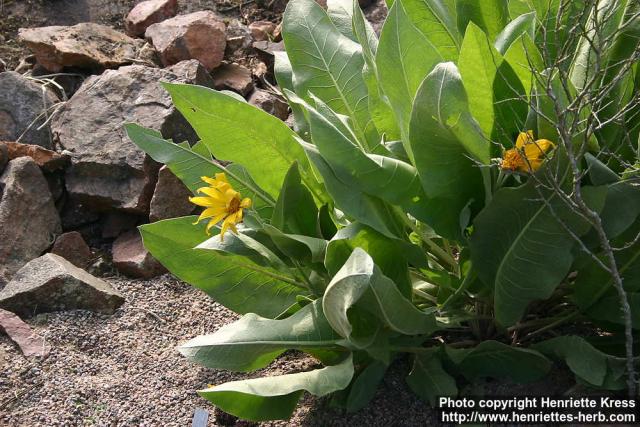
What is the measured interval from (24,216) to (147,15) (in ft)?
4.15

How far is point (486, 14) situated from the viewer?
238 centimetres

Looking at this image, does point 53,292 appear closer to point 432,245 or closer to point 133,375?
point 133,375

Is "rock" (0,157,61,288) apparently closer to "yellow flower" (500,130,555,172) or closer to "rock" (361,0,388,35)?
"rock" (361,0,388,35)

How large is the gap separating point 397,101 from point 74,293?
131 centimetres

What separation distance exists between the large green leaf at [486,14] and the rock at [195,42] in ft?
5.12

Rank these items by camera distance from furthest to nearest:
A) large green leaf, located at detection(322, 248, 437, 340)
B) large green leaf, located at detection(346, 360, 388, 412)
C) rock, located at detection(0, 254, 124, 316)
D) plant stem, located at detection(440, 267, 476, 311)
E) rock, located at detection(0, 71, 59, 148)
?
1. rock, located at detection(0, 71, 59, 148)
2. rock, located at detection(0, 254, 124, 316)
3. large green leaf, located at detection(346, 360, 388, 412)
4. plant stem, located at detection(440, 267, 476, 311)
5. large green leaf, located at detection(322, 248, 437, 340)

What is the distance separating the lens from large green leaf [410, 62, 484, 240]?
188cm

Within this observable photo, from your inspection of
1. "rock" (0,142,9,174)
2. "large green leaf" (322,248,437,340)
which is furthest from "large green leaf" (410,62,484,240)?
"rock" (0,142,9,174)

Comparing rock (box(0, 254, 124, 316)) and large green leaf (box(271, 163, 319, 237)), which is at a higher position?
large green leaf (box(271, 163, 319, 237))

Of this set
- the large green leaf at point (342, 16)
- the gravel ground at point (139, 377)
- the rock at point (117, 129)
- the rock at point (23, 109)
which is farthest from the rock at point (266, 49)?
the gravel ground at point (139, 377)

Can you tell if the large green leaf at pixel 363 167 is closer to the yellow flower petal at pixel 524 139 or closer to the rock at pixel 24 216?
the yellow flower petal at pixel 524 139

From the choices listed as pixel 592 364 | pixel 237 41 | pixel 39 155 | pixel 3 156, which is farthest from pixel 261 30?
pixel 592 364

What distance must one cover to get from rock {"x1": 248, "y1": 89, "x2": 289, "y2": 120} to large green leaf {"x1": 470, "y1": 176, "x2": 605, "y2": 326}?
5.32 ft

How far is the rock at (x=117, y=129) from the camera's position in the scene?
3193mm
